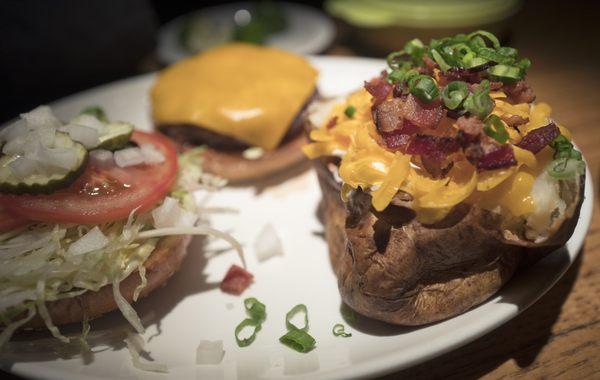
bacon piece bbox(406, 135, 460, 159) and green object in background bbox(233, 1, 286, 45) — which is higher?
bacon piece bbox(406, 135, 460, 159)

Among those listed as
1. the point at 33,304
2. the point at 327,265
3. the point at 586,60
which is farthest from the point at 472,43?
the point at 586,60

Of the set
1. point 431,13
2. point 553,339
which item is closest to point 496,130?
point 553,339

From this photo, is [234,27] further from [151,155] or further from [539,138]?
[539,138]

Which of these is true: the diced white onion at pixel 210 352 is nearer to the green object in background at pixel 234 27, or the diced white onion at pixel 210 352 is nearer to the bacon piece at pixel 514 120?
the bacon piece at pixel 514 120

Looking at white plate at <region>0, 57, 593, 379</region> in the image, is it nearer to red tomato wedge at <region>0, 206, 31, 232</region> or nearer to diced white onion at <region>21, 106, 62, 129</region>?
red tomato wedge at <region>0, 206, 31, 232</region>

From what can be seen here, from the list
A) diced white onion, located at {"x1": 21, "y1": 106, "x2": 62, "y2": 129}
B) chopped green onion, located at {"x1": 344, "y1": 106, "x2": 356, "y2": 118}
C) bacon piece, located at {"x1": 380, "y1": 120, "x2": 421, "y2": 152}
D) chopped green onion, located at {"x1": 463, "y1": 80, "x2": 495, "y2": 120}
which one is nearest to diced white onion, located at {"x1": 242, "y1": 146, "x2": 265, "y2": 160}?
chopped green onion, located at {"x1": 344, "y1": 106, "x2": 356, "y2": 118}

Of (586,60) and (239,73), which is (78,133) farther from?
(586,60)

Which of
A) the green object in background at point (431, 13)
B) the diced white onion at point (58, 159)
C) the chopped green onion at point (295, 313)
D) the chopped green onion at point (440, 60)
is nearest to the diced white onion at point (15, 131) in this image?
the diced white onion at point (58, 159)
